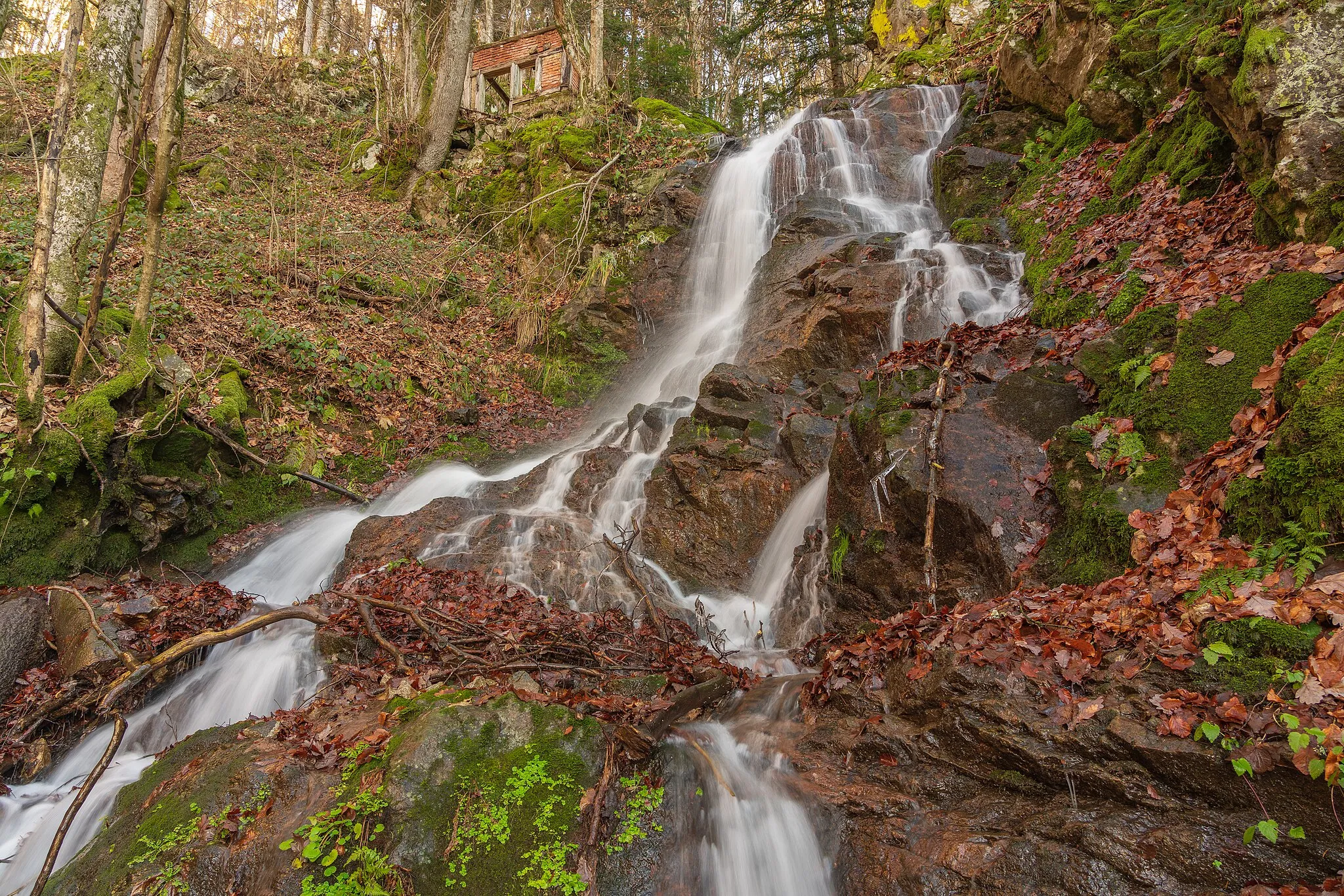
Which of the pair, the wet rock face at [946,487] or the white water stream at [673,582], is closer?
the white water stream at [673,582]

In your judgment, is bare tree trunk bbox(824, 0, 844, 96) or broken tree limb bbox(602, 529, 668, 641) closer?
broken tree limb bbox(602, 529, 668, 641)

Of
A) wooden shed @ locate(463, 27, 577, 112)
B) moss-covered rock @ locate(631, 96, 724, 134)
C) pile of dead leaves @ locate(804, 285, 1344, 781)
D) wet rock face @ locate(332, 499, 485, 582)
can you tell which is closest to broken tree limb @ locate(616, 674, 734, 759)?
pile of dead leaves @ locate(804, 285, 1344, 781)

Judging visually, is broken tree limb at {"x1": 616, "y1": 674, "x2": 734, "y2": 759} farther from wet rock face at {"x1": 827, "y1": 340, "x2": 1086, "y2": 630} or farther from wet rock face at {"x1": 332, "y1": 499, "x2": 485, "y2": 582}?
wet rock face at {"x1": 332, "y1": 499, "x2": 485, "y2": 582}

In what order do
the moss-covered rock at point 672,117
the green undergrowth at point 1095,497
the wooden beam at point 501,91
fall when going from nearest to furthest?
the green undergrowth at point 1095,497 < the moss-covered rock at point 672,117 < the wooden beam at point 501,91

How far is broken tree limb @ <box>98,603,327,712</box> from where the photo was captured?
13.3 feet

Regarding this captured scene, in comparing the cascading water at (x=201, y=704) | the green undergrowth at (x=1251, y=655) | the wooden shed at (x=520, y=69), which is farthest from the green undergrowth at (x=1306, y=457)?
the wooden shed at (x=520, y=69)

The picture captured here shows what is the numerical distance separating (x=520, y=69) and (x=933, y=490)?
21325 millimetres

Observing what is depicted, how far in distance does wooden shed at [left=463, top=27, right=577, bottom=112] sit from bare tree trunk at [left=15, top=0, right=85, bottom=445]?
15233 mm

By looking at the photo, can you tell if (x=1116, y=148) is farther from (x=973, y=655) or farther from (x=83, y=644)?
(x=83, y=644)

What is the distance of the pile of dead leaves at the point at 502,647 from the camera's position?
4.36m

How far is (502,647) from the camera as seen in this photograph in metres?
4.90

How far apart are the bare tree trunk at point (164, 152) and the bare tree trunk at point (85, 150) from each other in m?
0.73

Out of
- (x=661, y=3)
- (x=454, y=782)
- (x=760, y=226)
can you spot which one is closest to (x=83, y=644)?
(x=454, y=782)

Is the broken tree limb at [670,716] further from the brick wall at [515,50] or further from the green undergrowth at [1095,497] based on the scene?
the brick wall at [515,50]
